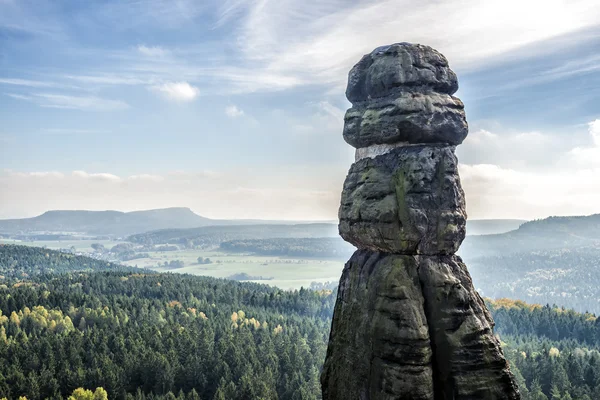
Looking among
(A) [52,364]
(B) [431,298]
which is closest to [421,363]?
(B) [431,298]

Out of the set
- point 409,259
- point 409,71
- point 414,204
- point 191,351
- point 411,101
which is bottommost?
point 191,351

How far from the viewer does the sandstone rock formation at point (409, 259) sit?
2486 centimetres

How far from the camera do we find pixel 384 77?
93.0ft

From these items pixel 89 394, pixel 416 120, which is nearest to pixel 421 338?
pixel 416 120

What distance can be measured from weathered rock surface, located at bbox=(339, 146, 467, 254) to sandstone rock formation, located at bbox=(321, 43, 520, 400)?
0.18ft

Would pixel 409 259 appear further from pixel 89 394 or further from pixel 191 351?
pixel 191 351

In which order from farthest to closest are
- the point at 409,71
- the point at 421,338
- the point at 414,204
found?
1. the point at 409,71
2. the point at 414,204
3. the point at 421,338

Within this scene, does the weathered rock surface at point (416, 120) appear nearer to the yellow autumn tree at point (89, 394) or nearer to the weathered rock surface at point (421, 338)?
the weathered rock surface at point (421, 338)

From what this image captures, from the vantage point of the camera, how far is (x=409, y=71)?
1094 inches

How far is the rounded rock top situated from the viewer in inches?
1096

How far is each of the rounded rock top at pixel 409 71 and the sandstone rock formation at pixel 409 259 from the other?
0.21 ft

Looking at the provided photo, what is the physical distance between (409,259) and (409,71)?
1053cm

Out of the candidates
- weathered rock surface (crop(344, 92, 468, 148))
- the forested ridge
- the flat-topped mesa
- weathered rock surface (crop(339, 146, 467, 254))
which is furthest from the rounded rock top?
the forested ridge

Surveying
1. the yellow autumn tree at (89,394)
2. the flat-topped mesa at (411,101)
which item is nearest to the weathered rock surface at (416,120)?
the flat-topped mesa at (411,101)
